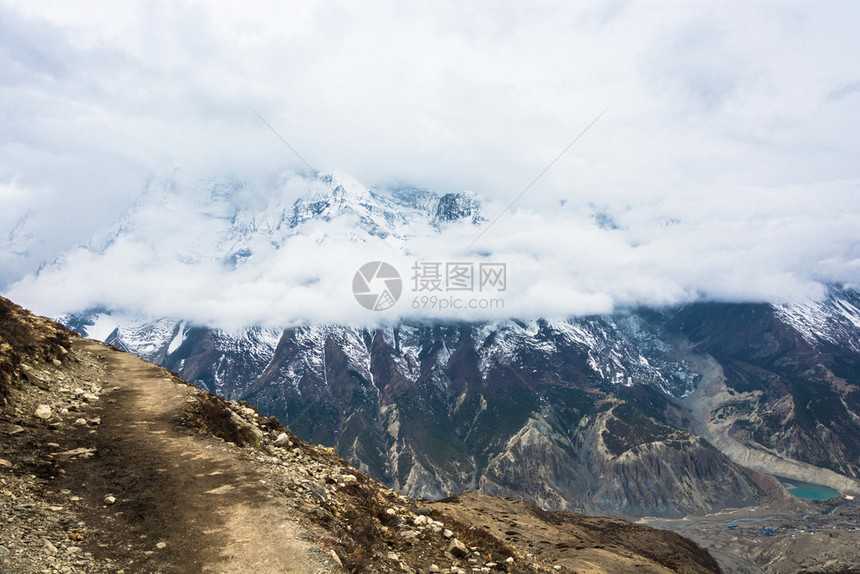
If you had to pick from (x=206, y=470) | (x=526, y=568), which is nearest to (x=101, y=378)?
(x=206, y=470)

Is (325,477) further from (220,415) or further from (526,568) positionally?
(526,568)

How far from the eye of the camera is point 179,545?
16219 millimetres

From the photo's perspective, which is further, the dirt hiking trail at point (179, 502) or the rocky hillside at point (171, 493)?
the dirt hiking trail at point (179, 502)

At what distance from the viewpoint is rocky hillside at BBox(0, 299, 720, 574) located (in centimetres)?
1576

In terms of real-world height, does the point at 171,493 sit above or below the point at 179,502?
above

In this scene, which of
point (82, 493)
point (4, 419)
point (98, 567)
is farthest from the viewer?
point (4, 419)

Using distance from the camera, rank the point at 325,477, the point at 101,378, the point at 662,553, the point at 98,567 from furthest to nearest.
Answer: the point at 662,553 < the point at 101,378 < the point at 325,477 < the point at 98,567

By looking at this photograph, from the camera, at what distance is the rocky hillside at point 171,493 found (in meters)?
15.8

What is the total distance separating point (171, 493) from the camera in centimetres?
1933

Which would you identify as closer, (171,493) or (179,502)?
(179,502)

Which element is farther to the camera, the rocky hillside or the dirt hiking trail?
the dirt hiking trail

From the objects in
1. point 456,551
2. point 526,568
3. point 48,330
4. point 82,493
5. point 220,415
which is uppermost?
point 48,330

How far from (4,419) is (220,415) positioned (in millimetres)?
9455

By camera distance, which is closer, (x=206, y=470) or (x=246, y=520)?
(x=246, y=520)
